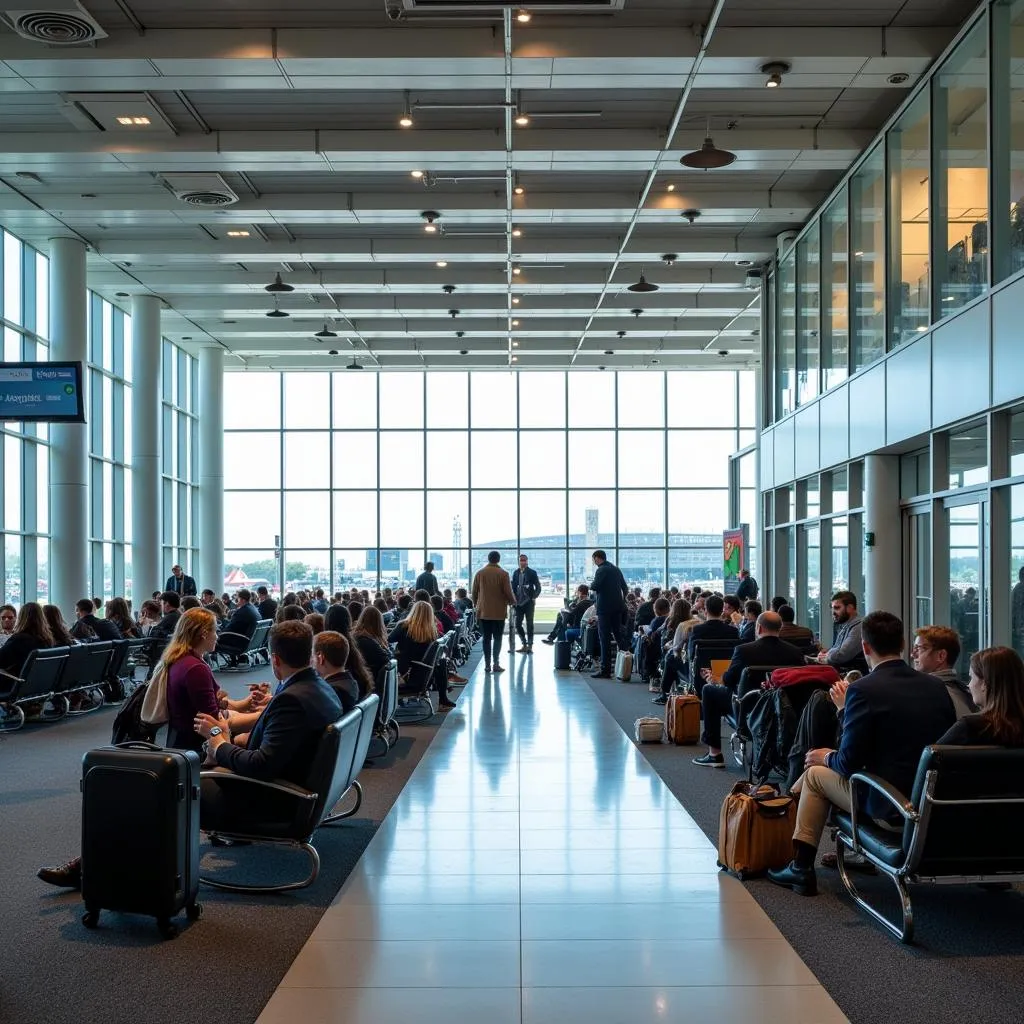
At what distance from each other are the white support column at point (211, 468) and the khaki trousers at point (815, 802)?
20690mm

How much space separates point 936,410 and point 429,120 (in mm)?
5995

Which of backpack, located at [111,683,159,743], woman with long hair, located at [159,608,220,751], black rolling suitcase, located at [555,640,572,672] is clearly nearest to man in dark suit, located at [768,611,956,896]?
woman with long hair, located at [159,608,220,751]

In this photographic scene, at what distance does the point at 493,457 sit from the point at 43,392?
1517 cm

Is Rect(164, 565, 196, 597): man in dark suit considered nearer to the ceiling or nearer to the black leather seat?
the ceiling

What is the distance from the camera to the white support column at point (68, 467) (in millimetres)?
15798

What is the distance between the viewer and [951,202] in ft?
31.3

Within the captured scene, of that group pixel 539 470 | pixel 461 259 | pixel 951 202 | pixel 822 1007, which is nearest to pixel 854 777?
pixel 822 1007

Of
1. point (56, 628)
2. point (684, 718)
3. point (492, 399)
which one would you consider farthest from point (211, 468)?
point (684, 718)

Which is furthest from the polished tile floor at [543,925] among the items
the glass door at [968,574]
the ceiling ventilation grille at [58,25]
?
the ceiling ventilation grille at [58,25]

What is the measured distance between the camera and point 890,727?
4758mm

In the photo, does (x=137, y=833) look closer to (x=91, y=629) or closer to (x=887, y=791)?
(x=887, y=791)

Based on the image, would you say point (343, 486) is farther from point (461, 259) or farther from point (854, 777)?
point (854, 777)

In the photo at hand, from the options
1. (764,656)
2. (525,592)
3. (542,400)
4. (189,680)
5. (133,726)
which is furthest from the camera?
(542,400)

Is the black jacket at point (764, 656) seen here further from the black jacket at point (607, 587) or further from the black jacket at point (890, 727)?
the black jacket at point (607, 587)
